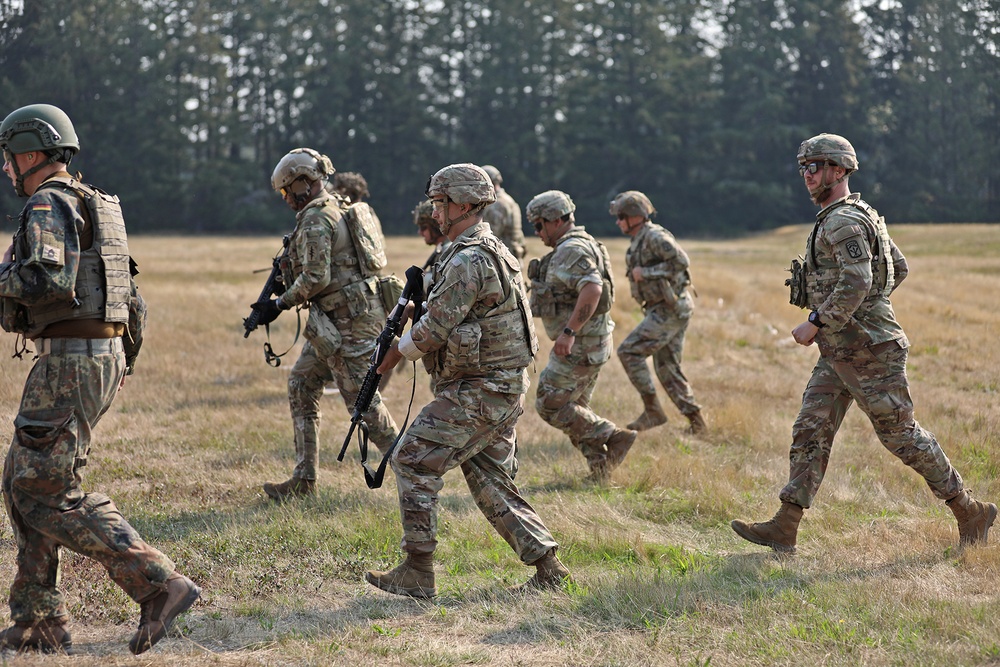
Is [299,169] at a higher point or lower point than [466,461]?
higher

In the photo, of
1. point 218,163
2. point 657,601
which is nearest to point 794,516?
point 657,601

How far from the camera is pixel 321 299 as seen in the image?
670 cm

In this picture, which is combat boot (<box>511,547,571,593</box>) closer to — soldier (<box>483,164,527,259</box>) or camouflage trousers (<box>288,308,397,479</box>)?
Answer: camouflage trousers (<box>288,308,397,479</box>)

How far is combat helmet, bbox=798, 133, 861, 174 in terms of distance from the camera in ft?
18.3

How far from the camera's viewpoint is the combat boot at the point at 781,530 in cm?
578

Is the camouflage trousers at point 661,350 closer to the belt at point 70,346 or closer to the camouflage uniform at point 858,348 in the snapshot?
the camouflage uniform at point 858,348

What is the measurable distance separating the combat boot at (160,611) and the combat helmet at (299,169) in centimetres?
304

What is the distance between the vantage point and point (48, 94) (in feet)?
164

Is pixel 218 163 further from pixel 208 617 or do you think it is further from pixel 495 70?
pixel 208 617

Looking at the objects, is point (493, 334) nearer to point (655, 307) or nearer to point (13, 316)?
point (13, 316)

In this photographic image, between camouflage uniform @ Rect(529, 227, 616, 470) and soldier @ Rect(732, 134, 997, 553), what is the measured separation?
1.68m

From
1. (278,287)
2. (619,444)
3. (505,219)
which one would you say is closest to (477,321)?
(278,287)

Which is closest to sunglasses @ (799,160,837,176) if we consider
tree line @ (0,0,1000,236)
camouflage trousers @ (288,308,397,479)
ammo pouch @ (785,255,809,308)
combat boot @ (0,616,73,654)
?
ammo pouch @ (785,255,809,308)

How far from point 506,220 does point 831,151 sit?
494cm
